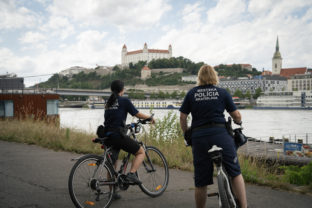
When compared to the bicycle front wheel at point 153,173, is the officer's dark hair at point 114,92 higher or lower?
higher

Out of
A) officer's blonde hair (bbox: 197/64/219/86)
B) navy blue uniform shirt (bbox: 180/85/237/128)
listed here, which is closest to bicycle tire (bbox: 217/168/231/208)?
navy blue uniform shirt (bbox: 180/85/237/128)

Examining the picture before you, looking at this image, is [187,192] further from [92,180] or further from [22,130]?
[22,130]

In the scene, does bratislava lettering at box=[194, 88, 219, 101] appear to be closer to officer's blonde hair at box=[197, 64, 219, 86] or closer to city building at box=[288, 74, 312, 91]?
officer's blonde hair at box=[197, 64, 219, 86]

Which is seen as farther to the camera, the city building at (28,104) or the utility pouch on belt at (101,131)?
the city building at (28,104)

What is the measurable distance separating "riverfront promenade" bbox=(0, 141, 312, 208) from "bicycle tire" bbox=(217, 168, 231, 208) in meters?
1.06

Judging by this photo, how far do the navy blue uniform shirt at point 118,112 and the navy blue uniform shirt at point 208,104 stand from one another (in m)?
0.96

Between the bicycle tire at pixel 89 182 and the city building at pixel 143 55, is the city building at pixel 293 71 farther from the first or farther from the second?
the bicycle tire at pixel 89 182

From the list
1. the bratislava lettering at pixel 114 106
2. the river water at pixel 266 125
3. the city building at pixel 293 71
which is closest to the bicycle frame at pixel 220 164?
the bratislava lettering at pixel 114 106

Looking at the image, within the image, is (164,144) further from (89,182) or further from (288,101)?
(288,101)

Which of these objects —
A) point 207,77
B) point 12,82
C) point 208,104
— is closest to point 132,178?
point 208,104

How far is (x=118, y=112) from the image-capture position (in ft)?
11.6

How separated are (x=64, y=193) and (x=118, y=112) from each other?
138 cm

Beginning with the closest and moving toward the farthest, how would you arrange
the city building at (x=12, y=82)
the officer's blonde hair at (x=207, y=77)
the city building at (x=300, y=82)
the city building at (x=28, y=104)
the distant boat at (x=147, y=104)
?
the officer's blonde hair at (x=207, y=77) → the city building at (x=28, y=104) → the city building at (x=12, y=82) → the distant boat at (x=147, y=104) → the city building at (x=300, y=82)

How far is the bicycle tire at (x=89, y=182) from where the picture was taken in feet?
10.1
